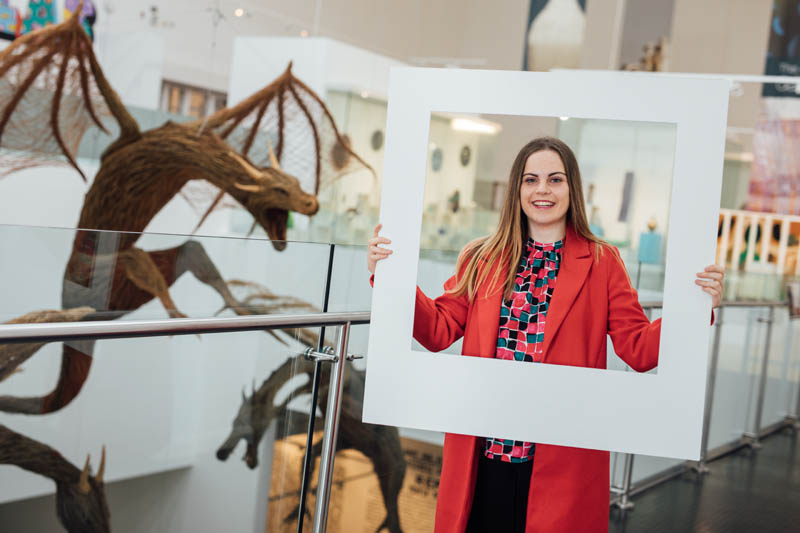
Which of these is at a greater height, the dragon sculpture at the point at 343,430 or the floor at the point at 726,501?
the dragon sculpture at the point at 343,430

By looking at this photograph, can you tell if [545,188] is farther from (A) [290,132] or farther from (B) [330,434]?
(A) [290,132]

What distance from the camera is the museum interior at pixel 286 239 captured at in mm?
2121

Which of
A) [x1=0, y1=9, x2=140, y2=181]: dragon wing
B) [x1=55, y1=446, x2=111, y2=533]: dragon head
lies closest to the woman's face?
[x1=55, y1=446, x2=111, y2=533]: dragon head

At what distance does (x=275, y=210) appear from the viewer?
5.26m

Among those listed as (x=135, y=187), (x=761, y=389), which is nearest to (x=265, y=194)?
(x=135, y=187)

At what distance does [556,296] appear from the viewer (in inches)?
68.0

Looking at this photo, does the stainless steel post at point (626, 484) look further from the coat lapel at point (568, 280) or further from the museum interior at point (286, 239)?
the coat lapel at point (568, 280)

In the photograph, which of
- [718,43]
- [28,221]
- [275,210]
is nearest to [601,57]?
[718,43]

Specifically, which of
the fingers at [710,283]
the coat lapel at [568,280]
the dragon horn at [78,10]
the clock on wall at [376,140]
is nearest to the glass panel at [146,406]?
the coat lapel at [568,280]

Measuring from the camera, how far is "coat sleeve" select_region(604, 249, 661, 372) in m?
1.73

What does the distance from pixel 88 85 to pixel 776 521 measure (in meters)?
4.48

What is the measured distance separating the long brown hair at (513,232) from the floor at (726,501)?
7.04ft

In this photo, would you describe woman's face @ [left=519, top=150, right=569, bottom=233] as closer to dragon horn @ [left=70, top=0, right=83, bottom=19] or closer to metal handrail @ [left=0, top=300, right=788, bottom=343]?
metal handrail @ [left=0, top=300, right=788, bottom=343]

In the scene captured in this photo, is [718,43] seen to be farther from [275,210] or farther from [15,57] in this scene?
[15,57]
